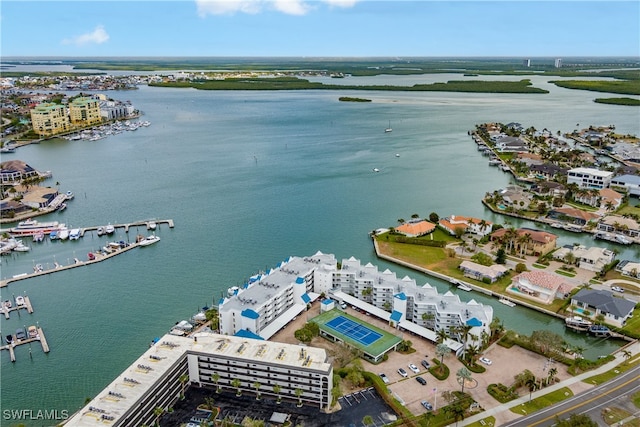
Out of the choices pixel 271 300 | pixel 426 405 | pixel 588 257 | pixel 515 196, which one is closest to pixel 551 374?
pixel 426 405

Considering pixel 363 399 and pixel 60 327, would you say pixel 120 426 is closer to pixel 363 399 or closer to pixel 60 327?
pixel 363 399

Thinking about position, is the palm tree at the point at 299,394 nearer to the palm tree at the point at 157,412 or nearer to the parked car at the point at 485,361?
the palm tree at the point at 157,412

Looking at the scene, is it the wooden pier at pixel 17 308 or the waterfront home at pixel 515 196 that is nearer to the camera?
the wooden pier at pixel 17 308

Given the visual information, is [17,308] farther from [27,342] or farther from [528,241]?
[528,241]

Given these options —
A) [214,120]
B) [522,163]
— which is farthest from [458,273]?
[214,120]

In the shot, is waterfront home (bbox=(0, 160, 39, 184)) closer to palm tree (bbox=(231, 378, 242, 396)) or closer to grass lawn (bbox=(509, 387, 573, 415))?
palm tree (bbox=(231, 378, 242, 396))

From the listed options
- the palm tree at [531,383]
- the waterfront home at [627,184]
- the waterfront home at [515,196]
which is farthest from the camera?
the waterfront home at [627,184]

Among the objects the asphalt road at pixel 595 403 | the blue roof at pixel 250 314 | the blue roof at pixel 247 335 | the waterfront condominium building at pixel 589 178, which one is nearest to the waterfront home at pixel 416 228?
the blue roof at pixel 250 314
